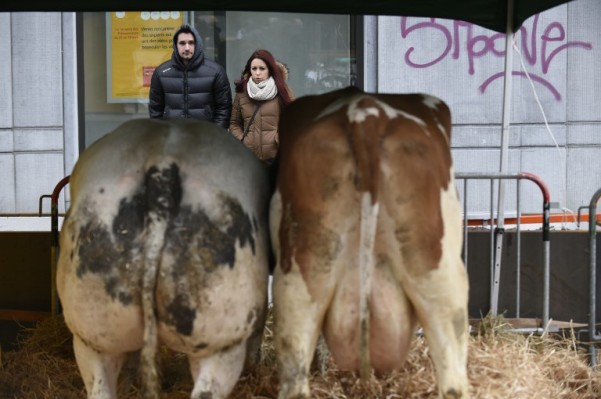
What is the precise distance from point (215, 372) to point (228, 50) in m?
7.76

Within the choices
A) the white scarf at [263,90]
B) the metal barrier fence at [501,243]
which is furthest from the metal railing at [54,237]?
the metal barrier fence at [501,243]

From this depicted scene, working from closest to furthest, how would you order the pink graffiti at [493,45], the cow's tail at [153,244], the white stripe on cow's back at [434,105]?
the cow's tail at [153,244], the white stripe on cow's back at [434,105], the pink graffiti at [493,45]

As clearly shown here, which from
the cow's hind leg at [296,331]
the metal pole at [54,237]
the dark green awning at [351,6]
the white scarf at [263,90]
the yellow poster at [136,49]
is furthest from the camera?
the yellow poster at [136,49]

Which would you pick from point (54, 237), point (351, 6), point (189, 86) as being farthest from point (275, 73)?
point (54, 237)

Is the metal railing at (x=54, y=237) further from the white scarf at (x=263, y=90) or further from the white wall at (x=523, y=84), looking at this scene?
the white wall at (x=523, y=84)

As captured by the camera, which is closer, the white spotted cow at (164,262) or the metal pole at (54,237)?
the white spotted cow at (164,262)

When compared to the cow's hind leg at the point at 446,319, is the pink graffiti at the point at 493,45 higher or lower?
higher

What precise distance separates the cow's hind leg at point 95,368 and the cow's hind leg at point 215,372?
401 millimetres

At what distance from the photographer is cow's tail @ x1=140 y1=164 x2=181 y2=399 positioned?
337 centimetres

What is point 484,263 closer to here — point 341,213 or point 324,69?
point 341,213

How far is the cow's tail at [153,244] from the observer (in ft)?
11.1

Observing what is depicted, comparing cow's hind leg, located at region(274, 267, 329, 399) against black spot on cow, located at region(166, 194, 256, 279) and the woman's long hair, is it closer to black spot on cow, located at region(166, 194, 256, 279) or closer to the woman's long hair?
black spot on cow, located at region(166, 194, 256, 279)

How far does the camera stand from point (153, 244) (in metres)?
3.39

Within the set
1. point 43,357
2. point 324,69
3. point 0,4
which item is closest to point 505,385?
point 43,357
